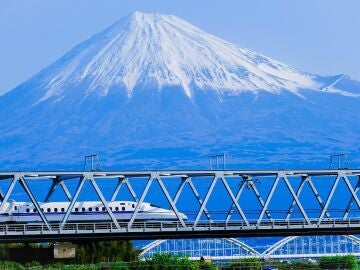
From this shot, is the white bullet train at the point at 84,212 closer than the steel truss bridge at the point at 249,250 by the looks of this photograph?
Yes

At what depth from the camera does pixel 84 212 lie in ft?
298

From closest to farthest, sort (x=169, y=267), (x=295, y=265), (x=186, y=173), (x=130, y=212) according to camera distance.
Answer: (x=169, y=267) < (x=295, y=265) < (x=186, y=173) < (x=130, y=212)

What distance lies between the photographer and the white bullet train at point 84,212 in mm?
89938

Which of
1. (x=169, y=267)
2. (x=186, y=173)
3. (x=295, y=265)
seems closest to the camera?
(x=169, y=267)

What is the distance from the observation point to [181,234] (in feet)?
276

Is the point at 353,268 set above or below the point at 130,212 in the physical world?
below

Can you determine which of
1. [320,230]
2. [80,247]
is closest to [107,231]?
[80,247]

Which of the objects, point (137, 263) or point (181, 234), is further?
point (181, 234)

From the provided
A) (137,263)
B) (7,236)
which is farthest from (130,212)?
(137,263)

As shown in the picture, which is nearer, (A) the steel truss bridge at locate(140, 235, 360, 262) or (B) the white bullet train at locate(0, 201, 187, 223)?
(B) the white bullet train at locate(0, 201, 187, 223)

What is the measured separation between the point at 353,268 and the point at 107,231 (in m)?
17.7

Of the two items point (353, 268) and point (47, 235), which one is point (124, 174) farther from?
point (353, 268)

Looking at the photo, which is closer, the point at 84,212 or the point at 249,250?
the point at 84,212

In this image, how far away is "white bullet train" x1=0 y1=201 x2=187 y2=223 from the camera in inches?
3541
